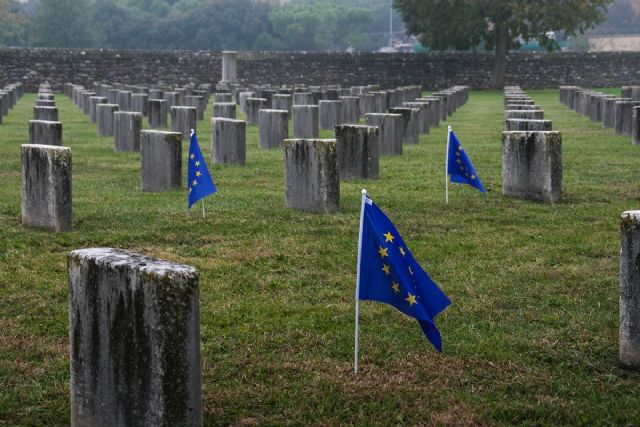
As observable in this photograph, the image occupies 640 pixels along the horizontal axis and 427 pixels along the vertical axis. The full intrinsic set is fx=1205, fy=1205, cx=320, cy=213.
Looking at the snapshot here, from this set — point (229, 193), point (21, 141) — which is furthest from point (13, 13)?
point (229, 193)

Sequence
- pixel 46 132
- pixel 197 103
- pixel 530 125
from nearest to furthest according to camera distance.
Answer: pixel 46 132 → pixel 530 125 → pixel 197 103

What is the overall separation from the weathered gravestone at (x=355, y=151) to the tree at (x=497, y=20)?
35900 millimetres

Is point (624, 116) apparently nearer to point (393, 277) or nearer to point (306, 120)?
point (306, 120)

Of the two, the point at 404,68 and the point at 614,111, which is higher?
the point at 404,68

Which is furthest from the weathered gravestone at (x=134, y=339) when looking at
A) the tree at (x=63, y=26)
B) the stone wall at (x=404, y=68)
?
the tree at (x=63, y=26)

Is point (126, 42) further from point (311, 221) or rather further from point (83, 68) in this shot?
point (311, 221)

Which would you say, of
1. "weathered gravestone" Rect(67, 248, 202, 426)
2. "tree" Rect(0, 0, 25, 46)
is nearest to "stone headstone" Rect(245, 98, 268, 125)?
"weathered gravestone" Rect(67, 248, 202, 426)

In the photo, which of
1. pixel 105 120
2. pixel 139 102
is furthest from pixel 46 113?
pixel 139 102

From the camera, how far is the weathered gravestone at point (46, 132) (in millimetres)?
14336

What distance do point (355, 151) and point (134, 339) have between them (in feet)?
30.2

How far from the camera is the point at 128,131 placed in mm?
17969

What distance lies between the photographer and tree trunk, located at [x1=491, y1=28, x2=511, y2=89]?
51750 mm

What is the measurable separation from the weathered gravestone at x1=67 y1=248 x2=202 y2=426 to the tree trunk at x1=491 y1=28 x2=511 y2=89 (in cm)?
4783

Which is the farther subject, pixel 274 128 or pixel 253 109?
pixel 253 109
